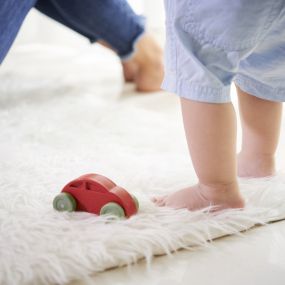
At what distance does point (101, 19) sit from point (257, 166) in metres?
0.62

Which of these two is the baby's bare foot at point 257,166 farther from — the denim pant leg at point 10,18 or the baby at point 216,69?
the denim pant leg at point 10,18

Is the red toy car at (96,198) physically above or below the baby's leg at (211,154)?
below

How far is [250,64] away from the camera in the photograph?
654mm

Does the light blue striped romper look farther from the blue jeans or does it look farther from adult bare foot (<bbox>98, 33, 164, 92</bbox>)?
adult bare foot (<bbox>98, 33, 164, 92</bbox>)

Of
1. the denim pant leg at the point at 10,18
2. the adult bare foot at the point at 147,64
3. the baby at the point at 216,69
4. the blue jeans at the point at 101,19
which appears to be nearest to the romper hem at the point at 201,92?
the baby at the point at 216,69

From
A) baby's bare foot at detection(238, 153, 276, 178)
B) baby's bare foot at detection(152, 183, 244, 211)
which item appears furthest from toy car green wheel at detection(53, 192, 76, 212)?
baby's bare foot at detection(238, 153, 276, 178)

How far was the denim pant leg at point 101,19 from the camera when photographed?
1.19m

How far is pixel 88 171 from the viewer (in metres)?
0.80

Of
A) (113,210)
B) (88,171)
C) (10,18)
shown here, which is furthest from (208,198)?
(10,18)

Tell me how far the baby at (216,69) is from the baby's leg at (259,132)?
37mm

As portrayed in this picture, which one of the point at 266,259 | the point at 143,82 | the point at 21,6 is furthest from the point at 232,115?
the point at 143,82

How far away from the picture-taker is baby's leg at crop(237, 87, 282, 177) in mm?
746

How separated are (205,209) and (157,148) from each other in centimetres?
30

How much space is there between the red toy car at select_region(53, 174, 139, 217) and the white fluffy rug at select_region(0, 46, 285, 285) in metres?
0.01
